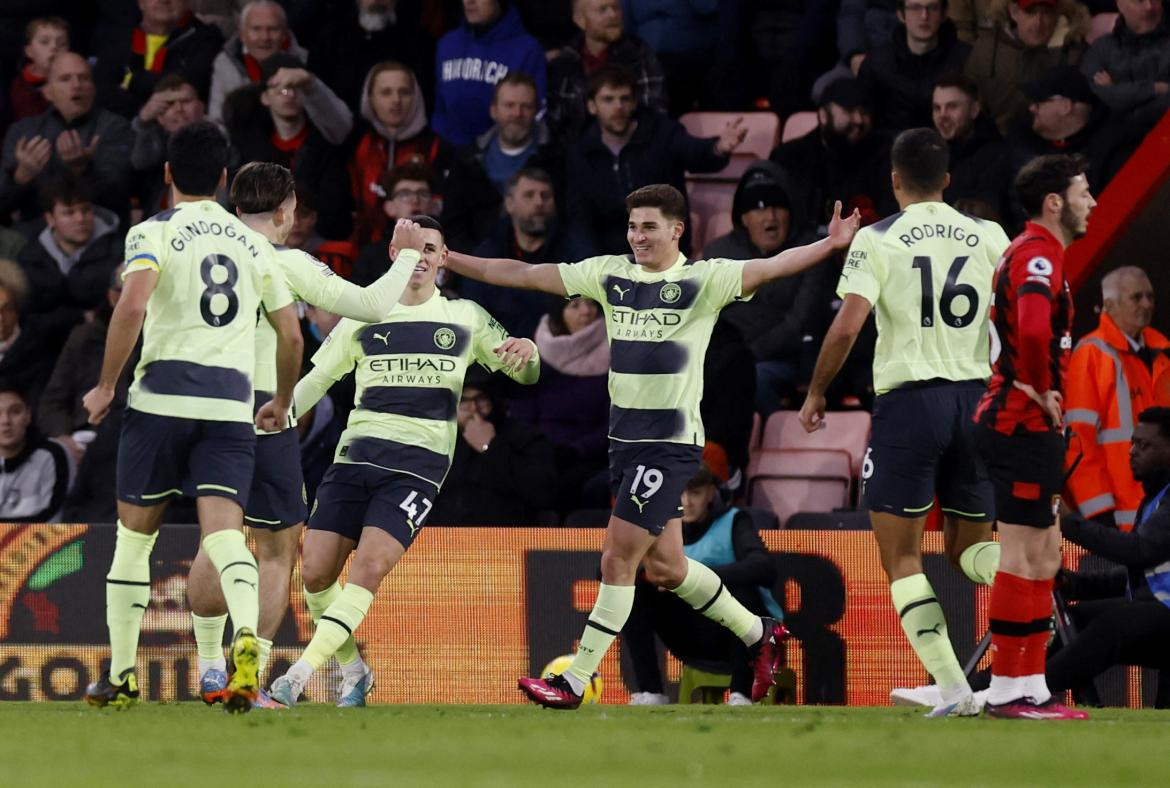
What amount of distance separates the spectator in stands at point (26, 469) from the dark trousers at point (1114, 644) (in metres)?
6.51

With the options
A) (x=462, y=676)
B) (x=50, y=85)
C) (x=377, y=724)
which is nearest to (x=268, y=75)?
(x=50, y=85)

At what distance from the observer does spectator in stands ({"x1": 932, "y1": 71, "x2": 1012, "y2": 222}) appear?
42.6ft

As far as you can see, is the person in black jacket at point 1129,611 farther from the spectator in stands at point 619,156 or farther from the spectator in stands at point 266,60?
the spectator in stands at point 266,60

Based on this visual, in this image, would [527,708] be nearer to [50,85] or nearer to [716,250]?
[716,250]

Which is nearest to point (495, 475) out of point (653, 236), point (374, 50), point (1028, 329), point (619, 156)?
point (619, 156)

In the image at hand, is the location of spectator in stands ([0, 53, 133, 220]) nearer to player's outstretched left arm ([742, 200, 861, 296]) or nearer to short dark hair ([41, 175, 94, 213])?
short dark hair ([41, 175, 94, 213])

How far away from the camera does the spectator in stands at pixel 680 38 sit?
1537cm

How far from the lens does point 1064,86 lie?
12.9 metres

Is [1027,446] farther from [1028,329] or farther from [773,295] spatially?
[773,295]

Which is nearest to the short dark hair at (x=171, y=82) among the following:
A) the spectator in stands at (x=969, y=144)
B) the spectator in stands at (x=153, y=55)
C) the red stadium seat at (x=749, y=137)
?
the spectator in stands at (x=153, y=55)

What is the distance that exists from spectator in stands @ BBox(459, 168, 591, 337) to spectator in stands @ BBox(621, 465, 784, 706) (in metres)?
3.01

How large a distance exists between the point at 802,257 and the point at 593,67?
20.1 feet

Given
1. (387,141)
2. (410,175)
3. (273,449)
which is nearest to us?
(273,449)

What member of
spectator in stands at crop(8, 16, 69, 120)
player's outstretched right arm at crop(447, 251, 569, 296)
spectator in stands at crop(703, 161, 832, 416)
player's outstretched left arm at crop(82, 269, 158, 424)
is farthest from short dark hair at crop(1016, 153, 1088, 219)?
spectator in stands at crop(8, 16, 69, 120)
